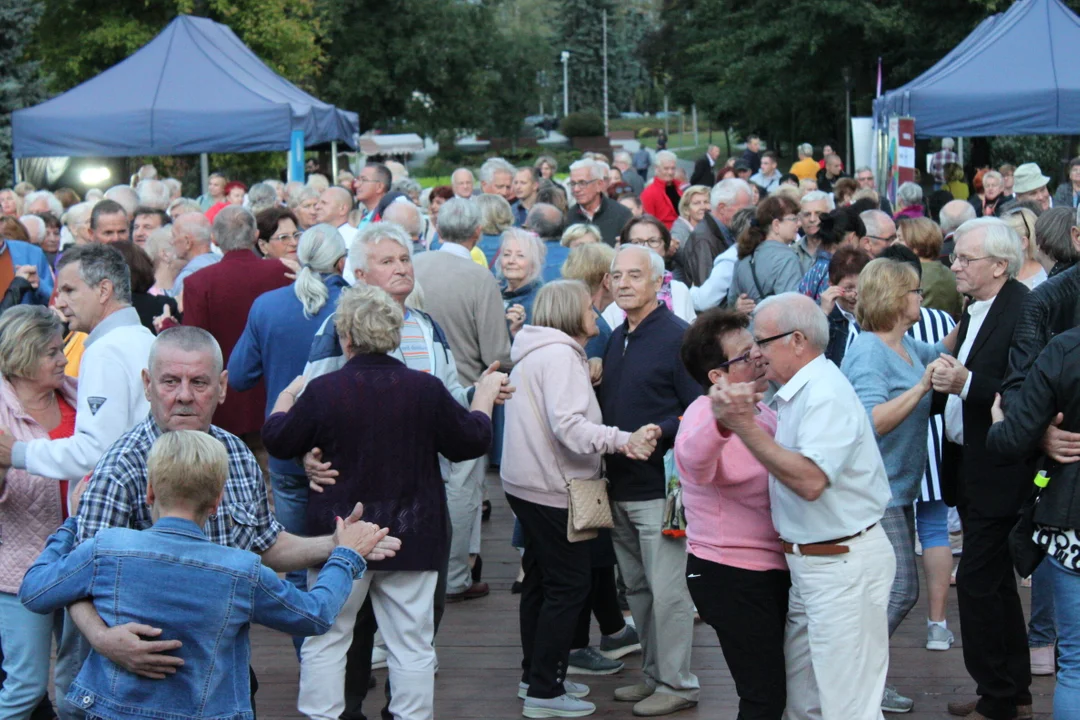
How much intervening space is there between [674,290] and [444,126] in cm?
4995

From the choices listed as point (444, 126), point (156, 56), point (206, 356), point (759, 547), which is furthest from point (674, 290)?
point (444, 126)

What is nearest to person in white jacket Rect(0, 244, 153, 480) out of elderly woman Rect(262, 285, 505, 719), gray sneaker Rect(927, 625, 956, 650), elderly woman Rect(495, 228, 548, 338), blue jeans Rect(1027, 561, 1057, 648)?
elderly woman Rect(262, 285, 505, 719)

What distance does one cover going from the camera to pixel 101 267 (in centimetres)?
493

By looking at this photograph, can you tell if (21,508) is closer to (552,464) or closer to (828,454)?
(552,464)

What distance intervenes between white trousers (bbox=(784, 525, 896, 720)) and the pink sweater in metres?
0.17

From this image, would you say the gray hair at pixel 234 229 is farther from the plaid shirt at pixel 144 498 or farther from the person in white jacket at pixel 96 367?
the plaid shirt at pixel 144 498

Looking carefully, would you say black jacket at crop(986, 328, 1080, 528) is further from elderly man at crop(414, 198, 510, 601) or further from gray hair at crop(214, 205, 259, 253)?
gray hair at crop(214, 205, 259, 253)

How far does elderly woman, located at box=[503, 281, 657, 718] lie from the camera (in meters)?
5.45

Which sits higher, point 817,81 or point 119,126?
point 817,81

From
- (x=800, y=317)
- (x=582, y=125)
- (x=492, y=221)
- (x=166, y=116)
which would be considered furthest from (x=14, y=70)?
(x=582, y=125)

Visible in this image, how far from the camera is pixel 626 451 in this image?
520 centimetres

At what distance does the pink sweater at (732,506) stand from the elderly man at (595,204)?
19.7 feet

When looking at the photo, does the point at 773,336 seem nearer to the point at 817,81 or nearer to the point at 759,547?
the point at 759,547

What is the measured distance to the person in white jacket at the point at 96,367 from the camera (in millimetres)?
4305
